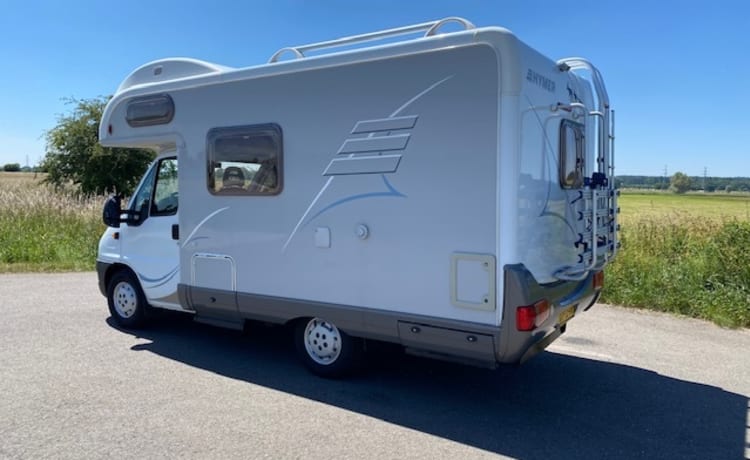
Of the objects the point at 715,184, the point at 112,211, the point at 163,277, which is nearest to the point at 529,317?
the point at 163,277

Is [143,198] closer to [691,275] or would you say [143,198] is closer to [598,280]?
[598,280]

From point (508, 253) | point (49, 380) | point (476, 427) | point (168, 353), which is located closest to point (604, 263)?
point (508, 253)

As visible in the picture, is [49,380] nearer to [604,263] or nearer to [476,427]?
[476,427]

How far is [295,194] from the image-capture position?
16.2ft

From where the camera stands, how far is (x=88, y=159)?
2173 centimetres

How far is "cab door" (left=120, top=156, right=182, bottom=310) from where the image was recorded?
5.93 metres

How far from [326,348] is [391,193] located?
1.55 metres

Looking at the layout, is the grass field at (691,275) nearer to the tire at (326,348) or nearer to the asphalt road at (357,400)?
the asphalt road at (357,400)

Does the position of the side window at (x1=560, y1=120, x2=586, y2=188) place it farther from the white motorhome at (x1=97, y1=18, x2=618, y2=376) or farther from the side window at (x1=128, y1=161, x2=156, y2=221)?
the side window at (x1=128, y1=161, x2=156, y2=221)

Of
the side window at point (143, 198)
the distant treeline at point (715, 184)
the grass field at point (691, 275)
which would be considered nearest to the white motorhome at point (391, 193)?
the side window at point (143, 198)

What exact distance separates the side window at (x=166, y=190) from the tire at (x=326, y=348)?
2.03 m

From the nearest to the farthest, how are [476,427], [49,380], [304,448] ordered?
[304,448]
[476,427]
[49,380]

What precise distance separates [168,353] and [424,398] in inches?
108

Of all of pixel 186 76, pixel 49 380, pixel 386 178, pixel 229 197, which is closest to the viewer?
pixel 386 178
